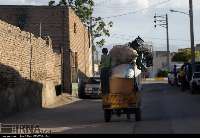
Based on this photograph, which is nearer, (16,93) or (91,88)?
(16,93)

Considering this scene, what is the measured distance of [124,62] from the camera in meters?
21.9

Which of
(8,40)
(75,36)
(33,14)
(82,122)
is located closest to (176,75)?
(75,36)

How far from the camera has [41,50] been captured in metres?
35.2

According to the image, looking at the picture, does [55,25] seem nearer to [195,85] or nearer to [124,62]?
[195,85]

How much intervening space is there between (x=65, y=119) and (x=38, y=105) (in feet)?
26.5

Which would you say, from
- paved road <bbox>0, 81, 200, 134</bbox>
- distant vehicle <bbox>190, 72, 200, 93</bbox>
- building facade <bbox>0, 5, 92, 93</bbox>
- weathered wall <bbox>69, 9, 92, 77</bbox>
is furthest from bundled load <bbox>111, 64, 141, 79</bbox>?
weathered wall <bbox>69, 9, 92, 77</bbox>

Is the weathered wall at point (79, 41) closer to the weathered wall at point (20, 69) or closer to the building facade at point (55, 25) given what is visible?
the building facade at point (55, 25)

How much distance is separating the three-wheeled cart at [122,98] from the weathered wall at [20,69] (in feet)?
15.0

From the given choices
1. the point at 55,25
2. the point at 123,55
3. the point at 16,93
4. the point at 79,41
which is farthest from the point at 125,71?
the point at 79,41

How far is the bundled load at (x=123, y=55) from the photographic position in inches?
861

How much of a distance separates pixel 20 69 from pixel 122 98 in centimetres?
846

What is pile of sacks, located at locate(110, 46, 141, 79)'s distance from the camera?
2159cm

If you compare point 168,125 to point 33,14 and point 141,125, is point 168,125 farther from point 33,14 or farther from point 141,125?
point 33,14

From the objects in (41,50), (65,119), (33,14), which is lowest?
(65,119)
